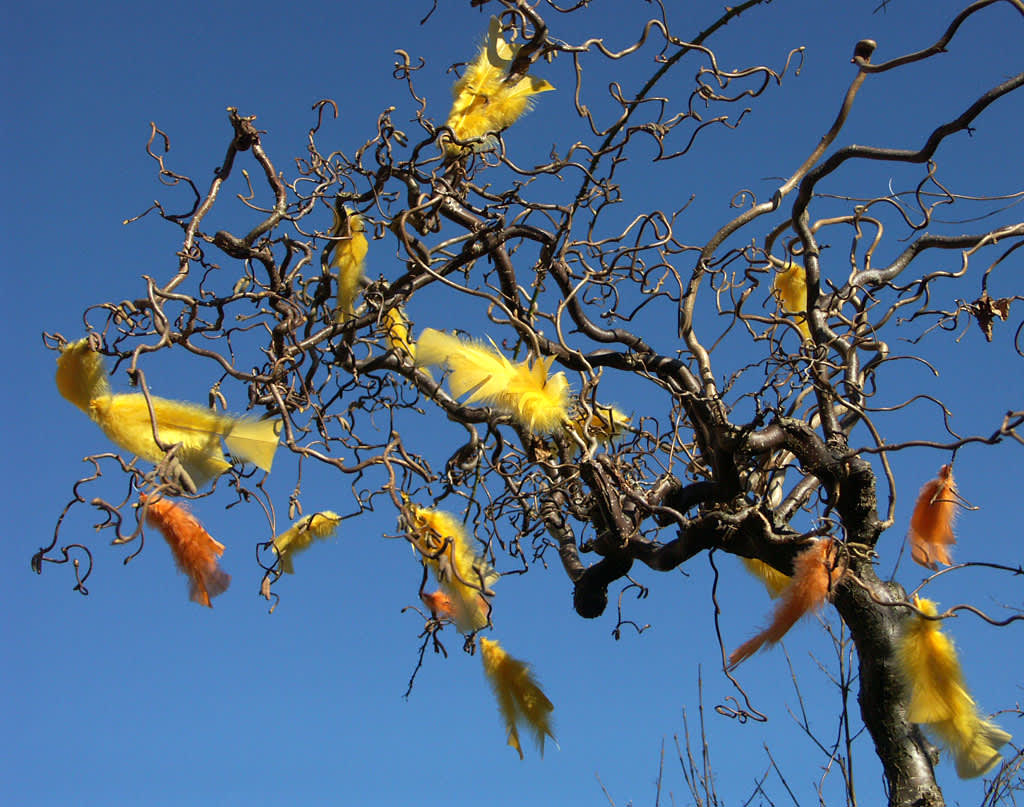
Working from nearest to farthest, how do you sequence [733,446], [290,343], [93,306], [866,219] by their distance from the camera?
[93,306]
[733,446]
[290,343]
[866,219]

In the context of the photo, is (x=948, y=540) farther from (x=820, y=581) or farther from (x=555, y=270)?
(x=555, y=270)

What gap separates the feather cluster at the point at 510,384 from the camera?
2.13 m

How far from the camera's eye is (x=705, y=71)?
252 centimetres

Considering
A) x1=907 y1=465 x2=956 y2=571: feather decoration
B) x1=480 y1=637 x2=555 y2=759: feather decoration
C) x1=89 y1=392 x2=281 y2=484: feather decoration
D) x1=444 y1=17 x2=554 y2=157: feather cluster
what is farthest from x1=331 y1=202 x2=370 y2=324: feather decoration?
x1=907 y1=465 x2=956 y2=571: feather decoration

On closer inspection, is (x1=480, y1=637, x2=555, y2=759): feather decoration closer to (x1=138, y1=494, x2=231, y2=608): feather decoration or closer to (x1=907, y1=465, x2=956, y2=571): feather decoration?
(x1=138, y1=494, x2=231, y2=608): feather decoration

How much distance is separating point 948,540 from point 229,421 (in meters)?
1.65

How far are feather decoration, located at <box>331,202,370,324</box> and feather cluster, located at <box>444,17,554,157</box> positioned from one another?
0.32m

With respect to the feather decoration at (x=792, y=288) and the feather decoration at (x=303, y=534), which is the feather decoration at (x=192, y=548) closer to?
the feather decoration at (x=303, y=534)

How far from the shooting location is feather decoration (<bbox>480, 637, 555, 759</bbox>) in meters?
2.67

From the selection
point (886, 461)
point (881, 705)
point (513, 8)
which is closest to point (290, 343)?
point (513, 8)

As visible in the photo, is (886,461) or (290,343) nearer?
(886,461)

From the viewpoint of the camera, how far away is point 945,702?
212 centimetres

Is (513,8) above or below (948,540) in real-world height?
above

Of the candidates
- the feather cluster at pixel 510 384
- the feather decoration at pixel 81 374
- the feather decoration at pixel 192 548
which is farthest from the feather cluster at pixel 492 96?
the feather decoration at pixel 192 548
